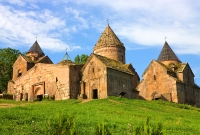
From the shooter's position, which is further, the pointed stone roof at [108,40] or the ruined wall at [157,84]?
the pointed stone roof at [108,40]

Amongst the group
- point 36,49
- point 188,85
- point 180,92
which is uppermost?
point 36,49

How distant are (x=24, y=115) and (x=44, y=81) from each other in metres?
18.1

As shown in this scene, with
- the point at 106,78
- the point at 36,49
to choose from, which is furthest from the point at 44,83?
the point at 36,49

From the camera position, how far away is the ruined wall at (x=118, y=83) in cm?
3078

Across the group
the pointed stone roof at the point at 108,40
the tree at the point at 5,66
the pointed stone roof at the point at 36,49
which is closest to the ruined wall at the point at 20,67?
the pointed stone roof at the point at 36,49

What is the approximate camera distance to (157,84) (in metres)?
37.0

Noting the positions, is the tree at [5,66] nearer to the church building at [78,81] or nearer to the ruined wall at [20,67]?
the ruined wall at [20,67]

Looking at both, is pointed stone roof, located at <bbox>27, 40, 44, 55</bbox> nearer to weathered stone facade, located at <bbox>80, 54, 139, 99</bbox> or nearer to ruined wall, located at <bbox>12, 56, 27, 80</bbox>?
ruined wall, located at <bbox>12, 56, 27, 80</bbox>

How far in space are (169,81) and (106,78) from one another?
31.1 ft

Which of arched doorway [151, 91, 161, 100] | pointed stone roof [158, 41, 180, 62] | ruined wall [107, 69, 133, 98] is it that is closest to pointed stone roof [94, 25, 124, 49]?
pointed stone roof [158, 41, 180, 62]

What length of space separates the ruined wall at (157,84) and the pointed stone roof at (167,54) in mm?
2286

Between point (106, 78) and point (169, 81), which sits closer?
point (106, 78)

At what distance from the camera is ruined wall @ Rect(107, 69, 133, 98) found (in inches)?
1212

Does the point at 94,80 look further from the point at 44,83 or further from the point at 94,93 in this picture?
the point at 44,83
